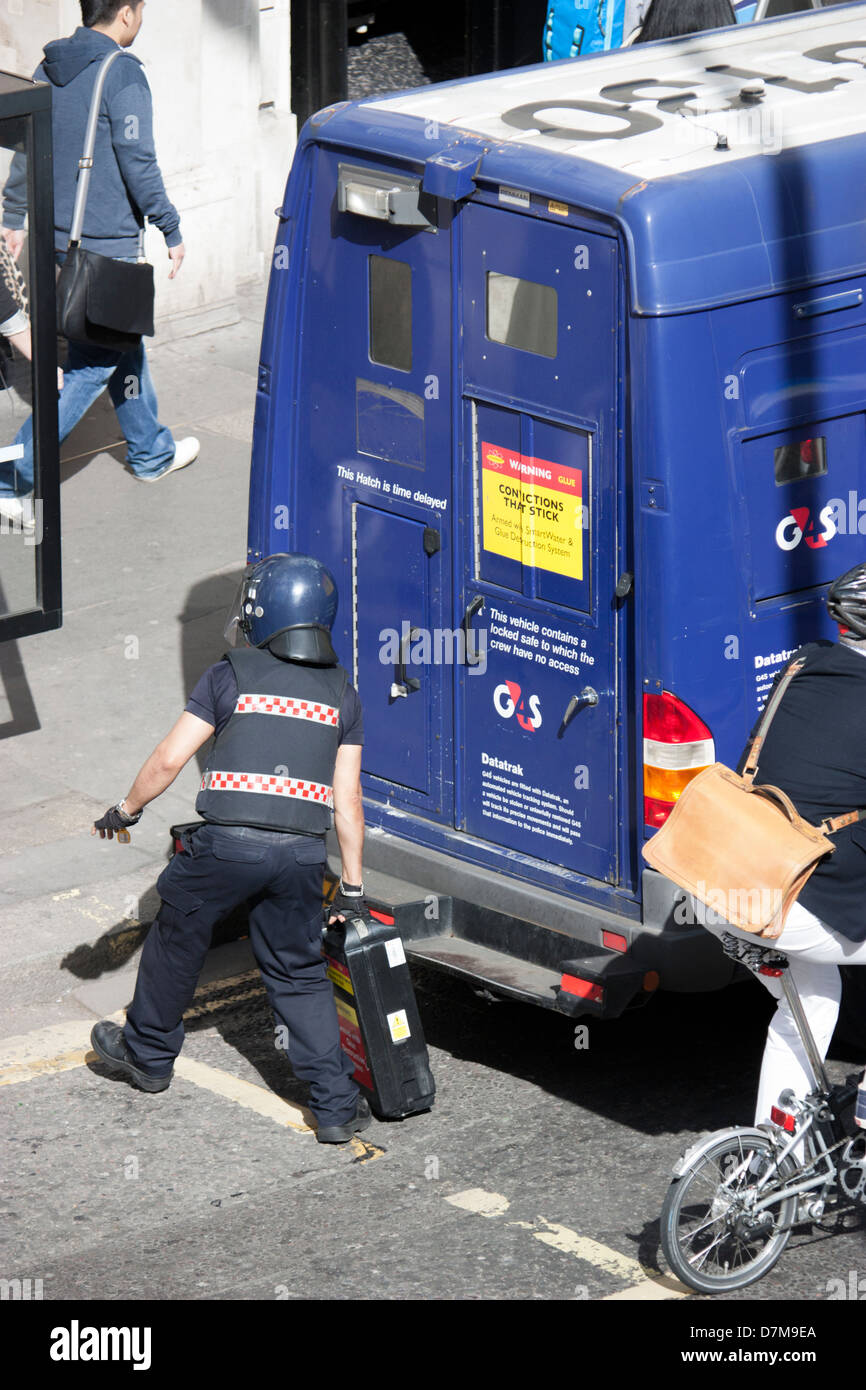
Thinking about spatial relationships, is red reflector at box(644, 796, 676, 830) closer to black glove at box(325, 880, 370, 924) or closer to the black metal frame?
black glove at box(325, 880, 370, 924)

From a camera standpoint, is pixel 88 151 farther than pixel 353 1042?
Yes

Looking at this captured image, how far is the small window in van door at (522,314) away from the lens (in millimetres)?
5785

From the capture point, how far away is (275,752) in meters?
5.95

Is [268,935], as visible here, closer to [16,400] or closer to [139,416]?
[16,400]

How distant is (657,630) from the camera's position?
566 centimetres

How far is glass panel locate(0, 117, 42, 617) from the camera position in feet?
26.9

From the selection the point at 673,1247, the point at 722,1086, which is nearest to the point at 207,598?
the point at 722,1086

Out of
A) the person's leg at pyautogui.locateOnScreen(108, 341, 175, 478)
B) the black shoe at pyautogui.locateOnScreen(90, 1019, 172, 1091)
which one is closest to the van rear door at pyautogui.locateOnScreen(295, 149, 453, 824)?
the black shoe at pyautogui.locateOnScreen(90, 1019, 172, 1091)

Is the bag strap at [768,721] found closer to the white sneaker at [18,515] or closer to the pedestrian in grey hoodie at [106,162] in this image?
the white sneaker at [18,515]

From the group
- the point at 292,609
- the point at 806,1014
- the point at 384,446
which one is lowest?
the point at 806,1014

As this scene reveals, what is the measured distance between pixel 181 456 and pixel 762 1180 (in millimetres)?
6597

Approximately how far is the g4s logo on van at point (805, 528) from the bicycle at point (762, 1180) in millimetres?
1254

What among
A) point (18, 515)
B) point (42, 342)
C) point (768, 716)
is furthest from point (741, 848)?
point (18, 515)

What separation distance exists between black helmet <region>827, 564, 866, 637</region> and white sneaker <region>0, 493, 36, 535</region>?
4.04 m
